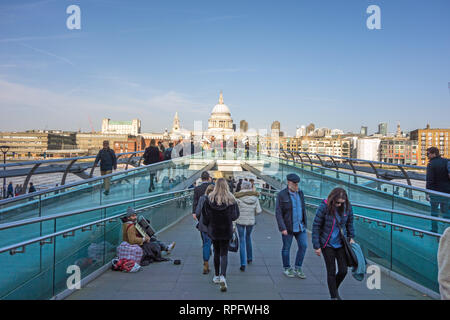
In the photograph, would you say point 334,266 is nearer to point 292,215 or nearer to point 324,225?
point 324,225

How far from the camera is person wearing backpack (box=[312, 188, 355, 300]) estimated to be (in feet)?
16.2

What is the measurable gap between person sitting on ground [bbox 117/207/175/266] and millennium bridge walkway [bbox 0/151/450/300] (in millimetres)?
226

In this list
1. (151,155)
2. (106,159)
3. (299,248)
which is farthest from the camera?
(151,155)

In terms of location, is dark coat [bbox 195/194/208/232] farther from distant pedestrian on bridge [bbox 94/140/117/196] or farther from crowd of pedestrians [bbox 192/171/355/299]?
distant pedestrian on bridge [bbox 94/140/117/196]

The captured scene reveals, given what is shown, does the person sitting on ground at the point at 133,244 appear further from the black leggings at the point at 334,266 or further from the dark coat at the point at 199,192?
the black leggings at the point at 334,266

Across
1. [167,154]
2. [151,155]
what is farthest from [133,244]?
[167,154]

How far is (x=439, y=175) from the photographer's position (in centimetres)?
730

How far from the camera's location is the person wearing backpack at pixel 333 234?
495cm

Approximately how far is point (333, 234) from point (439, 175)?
11.4 ft

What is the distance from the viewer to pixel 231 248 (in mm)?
6297

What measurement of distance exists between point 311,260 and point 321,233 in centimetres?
268

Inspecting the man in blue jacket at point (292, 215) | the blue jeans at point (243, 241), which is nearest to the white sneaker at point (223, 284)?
the blue jeans at point (243, 241)
